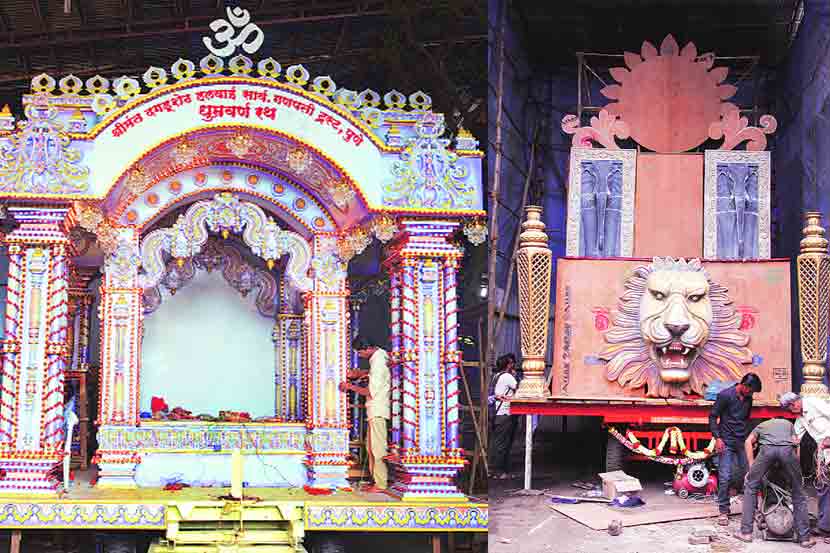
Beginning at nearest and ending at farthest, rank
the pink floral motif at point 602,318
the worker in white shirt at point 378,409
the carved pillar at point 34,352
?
the carved pillar at point 34,352 < the worker in white shirt at point 378,409 < the pink floral motif at point 602,318

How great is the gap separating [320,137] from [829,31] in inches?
167

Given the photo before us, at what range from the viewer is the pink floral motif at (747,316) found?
827 cm

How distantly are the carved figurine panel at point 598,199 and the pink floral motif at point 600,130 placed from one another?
3.8 inches

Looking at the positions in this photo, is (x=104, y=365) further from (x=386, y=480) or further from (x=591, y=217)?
(x=591, y=217)

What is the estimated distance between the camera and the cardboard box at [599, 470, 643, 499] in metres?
7.51

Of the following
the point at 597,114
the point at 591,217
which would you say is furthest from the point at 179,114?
the point at 597,114

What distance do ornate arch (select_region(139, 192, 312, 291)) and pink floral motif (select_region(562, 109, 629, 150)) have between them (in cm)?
270

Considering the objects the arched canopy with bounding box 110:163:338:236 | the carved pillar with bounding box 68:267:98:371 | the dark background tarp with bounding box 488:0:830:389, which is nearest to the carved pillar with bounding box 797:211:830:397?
the dark background tarp with bounding box 488:0:830:389

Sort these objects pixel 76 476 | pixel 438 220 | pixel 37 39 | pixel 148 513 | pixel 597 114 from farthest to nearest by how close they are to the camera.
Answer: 1. pixel 597 114
2. pixel 37 39
3. pixel 76 476
4. pixel 438 220
5. pixel 148 513

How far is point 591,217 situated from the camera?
29.0ft

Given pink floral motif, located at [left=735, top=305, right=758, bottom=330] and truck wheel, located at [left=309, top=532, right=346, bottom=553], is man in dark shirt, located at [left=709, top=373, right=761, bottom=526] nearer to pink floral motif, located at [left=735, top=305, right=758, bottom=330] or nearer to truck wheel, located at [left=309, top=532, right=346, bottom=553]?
pink floral motif, located at [left=735, top=305, right=758, bottom=330]

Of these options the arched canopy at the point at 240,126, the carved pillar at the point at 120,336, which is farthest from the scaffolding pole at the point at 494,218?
the carved pillar at the point at 120,336

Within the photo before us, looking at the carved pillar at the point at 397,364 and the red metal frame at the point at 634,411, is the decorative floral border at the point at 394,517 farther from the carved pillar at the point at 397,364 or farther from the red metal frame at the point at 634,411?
the red metal frame at the point at 634,411

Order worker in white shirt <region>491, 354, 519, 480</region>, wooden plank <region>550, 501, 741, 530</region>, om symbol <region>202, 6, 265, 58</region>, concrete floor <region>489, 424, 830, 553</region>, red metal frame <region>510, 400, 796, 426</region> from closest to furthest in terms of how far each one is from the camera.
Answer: concrete floor <region>489, 424, 830, 553</region>, wooden plank <region>550, 501, 741, 530</region>, om symbol <region>202, 6, 265, 58</region>, red metal frame <region>510, 400, 796, 426</region>, worker in white shirt <region>491, 354, 519, 480</region>
